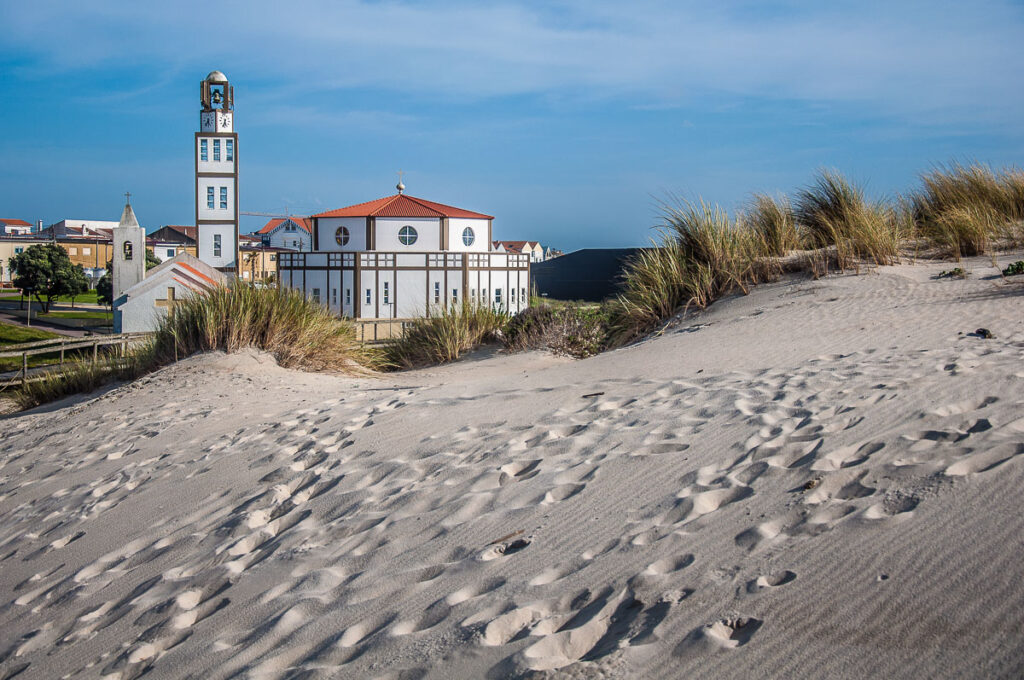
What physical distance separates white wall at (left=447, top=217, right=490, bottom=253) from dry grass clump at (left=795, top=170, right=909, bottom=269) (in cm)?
3466

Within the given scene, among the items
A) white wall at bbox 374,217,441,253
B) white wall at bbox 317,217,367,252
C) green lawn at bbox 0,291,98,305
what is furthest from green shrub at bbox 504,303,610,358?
green lawn at bbox 0,291,98,305

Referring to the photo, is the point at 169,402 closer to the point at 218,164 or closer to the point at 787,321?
the point at 787,321

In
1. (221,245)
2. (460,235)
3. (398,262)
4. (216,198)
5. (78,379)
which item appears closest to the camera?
(78,379)

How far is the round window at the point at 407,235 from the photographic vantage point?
155 feet

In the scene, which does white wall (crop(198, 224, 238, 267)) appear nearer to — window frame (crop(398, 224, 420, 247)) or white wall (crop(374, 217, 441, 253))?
white wall (crop(374, 217, 441, 253))

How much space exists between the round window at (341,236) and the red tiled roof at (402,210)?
0.81 meters

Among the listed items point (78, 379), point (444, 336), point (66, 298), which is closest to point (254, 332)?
point (444, 336)

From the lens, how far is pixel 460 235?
47.9 m

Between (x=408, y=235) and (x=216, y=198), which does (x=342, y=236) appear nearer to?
(x=408, y=235)

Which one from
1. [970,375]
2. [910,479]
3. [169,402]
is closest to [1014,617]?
[910,479]

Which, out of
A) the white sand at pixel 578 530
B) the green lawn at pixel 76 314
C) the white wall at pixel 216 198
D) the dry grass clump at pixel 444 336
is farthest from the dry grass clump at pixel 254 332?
the green lawn at pixel 76 314

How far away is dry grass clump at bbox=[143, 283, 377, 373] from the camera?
36.1 ft

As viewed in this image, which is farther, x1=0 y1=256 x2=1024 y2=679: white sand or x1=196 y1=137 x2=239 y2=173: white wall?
x1=196 y1=137 x2=239 y2=173: white wall

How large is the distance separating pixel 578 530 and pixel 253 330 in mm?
8287
